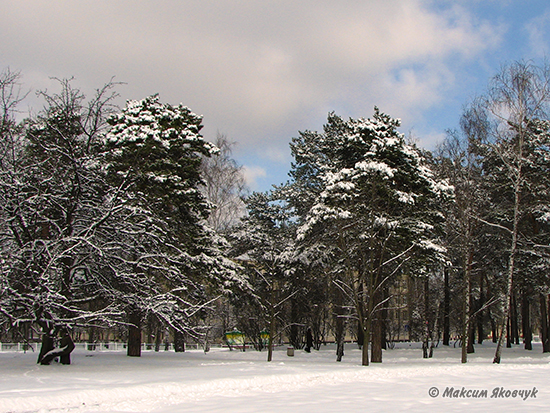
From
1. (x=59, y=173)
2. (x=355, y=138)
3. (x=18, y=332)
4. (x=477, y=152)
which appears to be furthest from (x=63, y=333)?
(x=477, y=152)

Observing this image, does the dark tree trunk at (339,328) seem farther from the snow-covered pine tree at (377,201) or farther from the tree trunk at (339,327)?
the snow-covered pine tree at (377,201)

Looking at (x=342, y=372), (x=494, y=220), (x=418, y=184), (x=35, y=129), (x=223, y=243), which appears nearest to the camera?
(x=342, y=372)

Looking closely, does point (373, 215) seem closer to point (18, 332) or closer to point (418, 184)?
point (418, 184)

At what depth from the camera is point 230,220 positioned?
113 feet

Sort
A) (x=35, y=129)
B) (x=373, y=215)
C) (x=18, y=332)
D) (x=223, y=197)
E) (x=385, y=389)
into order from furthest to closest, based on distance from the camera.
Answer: (x=223, y=197) → (x=373, y=215) → (x=35, y=129) → (x=18, y=332) → (x=385, y=389)

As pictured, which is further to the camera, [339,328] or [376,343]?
[339,328]

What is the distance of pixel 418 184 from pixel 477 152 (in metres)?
5.52

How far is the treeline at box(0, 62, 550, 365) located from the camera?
621 inches

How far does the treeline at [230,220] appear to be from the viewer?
15773 mm

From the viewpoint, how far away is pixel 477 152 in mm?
25422

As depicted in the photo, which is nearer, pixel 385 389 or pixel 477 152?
pixel 385 389

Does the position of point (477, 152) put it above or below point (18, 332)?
above

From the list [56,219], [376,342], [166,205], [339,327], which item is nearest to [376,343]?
[376,342]

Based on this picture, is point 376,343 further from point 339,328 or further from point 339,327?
point 339,327
